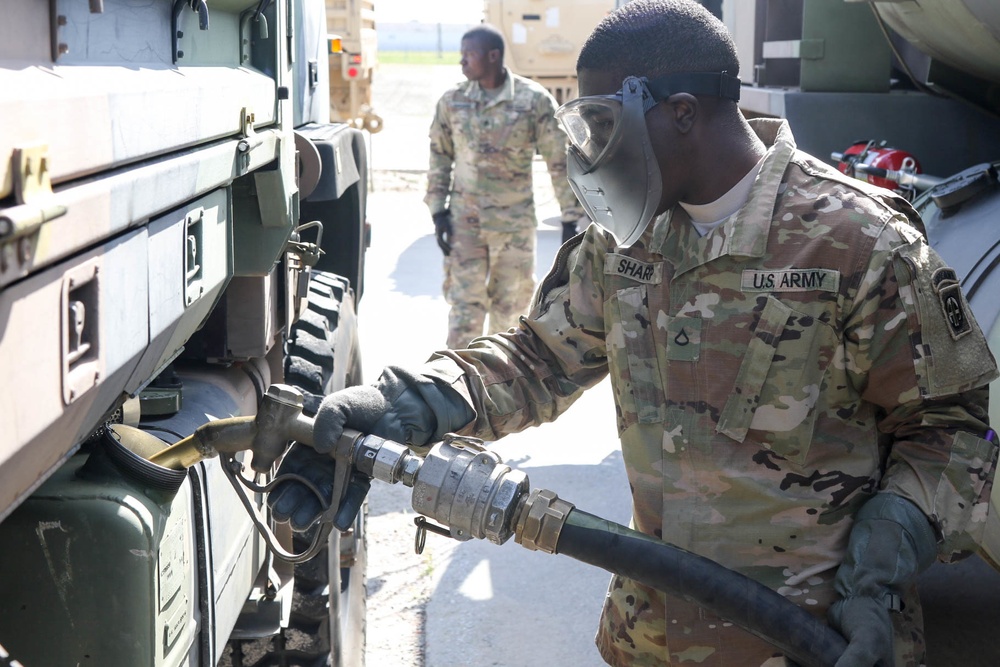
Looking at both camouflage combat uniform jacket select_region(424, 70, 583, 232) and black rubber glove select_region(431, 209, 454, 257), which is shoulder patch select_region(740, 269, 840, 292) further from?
black rubber glove select_region(431, 209, 454, 257)

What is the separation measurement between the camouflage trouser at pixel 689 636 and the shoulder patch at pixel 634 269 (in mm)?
541

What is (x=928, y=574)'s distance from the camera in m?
4.28

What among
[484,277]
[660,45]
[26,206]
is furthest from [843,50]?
[26,206]

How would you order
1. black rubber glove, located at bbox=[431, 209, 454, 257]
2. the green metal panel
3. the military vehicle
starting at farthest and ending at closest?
black rubber glove, located at bbox=[431, 209, 454, 257], the green metal panel, the military vehicle

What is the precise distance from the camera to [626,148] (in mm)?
1858

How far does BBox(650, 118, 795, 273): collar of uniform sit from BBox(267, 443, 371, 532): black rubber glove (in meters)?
0.65

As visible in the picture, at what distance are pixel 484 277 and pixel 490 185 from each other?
19.9 inches

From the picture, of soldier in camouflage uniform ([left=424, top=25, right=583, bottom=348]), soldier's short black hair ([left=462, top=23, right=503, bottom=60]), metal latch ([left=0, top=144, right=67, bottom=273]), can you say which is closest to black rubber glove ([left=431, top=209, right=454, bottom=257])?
soldier in camouflage uniform ([left=424, top=25, right=583, bottom=348])

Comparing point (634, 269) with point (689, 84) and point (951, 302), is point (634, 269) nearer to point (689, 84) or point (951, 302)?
point (689, 84)

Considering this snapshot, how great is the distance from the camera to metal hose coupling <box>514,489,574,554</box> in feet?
5.61

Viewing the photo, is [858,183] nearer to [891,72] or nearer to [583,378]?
[583,378]

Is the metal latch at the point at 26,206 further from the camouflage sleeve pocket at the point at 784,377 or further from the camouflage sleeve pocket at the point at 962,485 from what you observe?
the camouflage sleeve pocket at the point at 962,485

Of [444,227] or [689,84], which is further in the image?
[444,227]

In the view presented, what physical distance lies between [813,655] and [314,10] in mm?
2329
